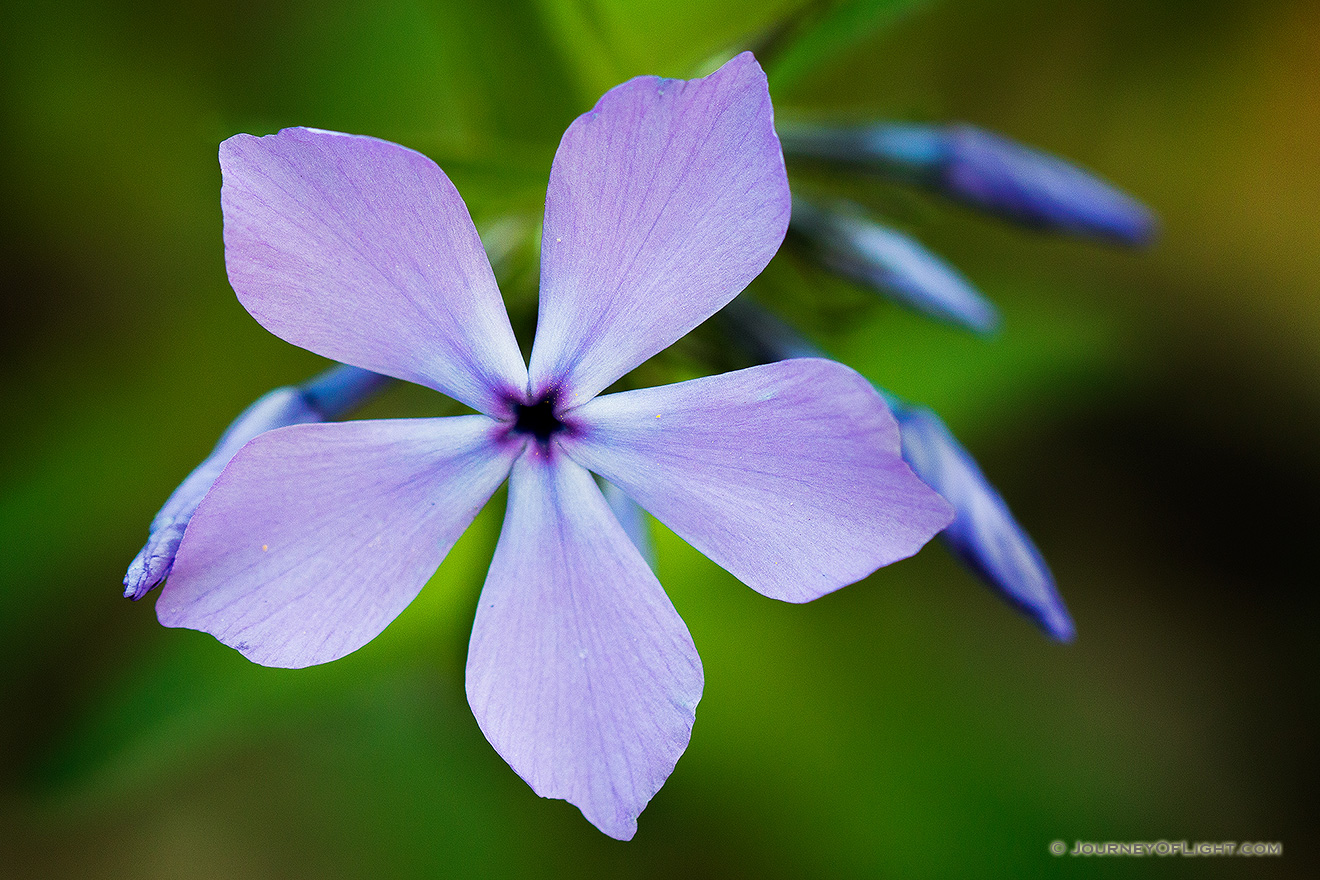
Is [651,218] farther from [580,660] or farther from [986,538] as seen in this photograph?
[986,538]

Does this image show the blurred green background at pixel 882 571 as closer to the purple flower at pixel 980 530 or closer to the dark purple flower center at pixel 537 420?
the purple flower at pixel 980 530

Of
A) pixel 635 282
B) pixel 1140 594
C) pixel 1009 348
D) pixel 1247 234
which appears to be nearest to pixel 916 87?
pixel 1009 348

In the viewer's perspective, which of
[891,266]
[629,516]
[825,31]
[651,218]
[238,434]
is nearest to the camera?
[651,218]

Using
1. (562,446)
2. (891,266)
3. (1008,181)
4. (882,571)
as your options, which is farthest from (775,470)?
(882,571)

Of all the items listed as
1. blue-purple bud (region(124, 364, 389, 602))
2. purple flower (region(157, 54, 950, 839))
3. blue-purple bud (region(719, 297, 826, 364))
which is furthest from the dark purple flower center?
blue-purple bud (region(719, 297, 826, 364))

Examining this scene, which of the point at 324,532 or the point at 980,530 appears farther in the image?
the point at 980,530

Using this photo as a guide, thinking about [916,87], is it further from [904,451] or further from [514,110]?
[904,451]
